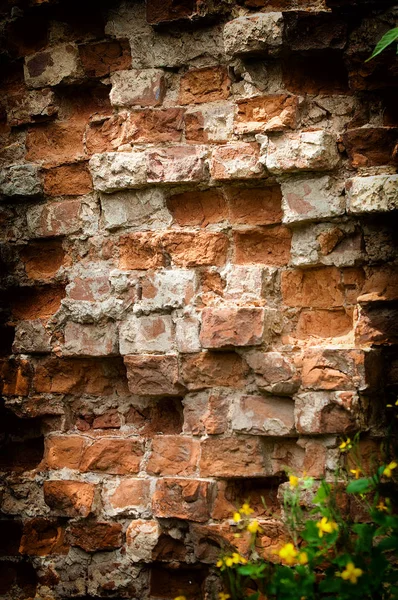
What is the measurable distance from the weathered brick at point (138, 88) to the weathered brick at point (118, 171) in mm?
194

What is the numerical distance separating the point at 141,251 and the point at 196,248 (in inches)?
8.3

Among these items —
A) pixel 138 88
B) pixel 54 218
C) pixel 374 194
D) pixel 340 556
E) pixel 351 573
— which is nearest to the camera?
pixel 351 573

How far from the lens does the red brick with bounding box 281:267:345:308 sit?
8.52 feet

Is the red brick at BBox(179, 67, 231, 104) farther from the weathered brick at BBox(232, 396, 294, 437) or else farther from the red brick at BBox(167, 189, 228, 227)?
the weathered brick at BBox(232, 396, 294, 437)

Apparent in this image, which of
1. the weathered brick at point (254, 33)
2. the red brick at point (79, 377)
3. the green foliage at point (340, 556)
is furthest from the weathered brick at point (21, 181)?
the green foliage at point (340, 556)

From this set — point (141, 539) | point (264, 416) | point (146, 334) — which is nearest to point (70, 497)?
point (141, 539)

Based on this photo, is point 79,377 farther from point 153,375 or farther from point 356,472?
point 356,472

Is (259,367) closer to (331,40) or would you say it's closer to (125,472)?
(125,472)

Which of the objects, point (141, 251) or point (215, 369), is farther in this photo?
point (141, 251)

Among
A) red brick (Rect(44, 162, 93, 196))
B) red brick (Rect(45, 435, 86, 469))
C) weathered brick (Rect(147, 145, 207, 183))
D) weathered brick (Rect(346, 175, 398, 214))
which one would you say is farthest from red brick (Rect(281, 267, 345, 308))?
red brick (Rect(45, 435, 86, 469))

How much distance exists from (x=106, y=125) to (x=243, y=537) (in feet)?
5.12

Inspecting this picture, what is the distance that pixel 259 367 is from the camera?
8.27ft

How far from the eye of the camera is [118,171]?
2.71 m

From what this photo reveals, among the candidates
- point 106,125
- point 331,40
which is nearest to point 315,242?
point 331,40
